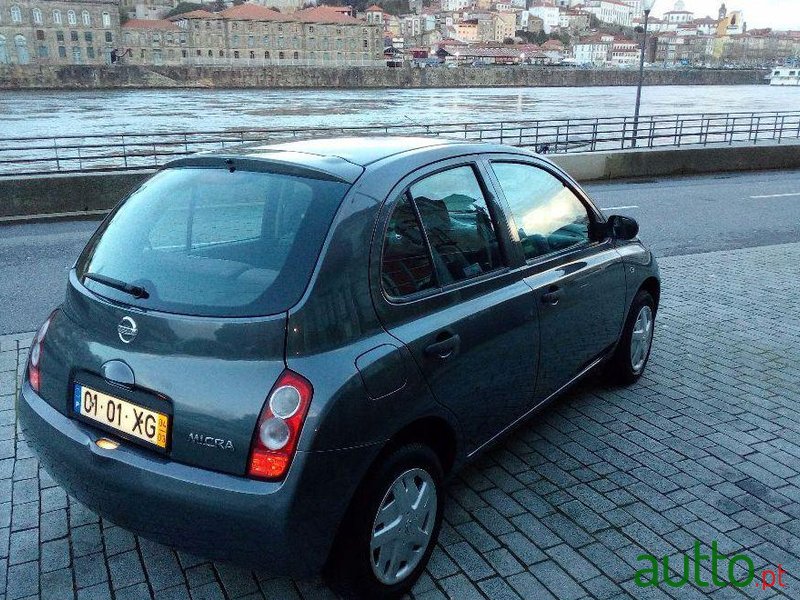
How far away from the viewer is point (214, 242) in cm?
277

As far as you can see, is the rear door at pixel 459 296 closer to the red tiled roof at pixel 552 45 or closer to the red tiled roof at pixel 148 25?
the red tiled roof at pixel 148 25

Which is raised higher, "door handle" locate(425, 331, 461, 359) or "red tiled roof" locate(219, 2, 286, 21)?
"red tiled roof" locate(219, 2, 286, 21)

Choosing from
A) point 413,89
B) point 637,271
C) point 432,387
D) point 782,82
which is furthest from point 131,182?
point 782,82

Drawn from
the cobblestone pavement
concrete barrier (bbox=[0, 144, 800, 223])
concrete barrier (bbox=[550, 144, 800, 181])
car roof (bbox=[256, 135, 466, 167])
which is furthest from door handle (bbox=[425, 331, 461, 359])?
concrete barrier (bbox=[550, 144, 800, 181])

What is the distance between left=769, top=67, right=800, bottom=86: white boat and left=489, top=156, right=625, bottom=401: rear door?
472ft

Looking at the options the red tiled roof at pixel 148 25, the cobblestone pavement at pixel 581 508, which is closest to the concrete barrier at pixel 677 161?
the cobblestone pavement at pixel 581 508

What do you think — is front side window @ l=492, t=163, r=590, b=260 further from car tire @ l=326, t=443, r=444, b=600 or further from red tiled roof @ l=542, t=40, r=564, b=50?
red tiled roof @ l=542, t=40, r=564, b=50

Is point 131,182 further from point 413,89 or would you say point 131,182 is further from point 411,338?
point 413,89

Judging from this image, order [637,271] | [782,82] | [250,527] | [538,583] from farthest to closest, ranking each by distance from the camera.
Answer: [782,82] → [637,271] → [538,583] → [250,527]

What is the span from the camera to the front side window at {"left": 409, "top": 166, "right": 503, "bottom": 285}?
9.58 feet

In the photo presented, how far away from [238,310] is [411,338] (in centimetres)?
63

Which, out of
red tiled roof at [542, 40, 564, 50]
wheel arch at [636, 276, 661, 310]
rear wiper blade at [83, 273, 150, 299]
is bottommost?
wheel arch at [636, 276, 661, 310]

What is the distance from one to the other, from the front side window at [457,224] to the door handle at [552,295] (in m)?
0.35

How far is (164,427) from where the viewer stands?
2.39 m
